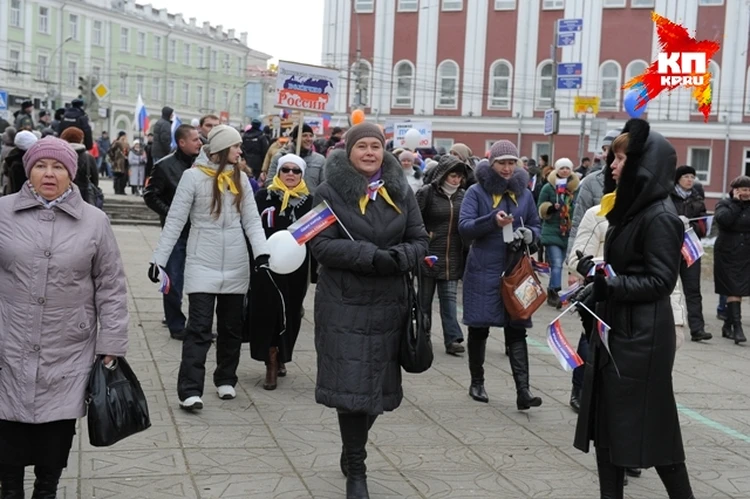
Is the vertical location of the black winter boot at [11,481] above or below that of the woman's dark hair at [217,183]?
below

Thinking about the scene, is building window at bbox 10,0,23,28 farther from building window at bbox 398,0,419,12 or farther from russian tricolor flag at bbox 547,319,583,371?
russian tricolor flag at bbox 547,319,583,371

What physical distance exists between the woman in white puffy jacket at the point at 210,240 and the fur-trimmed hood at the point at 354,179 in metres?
1.62

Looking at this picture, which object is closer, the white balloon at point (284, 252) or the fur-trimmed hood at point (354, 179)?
the fur-trimmed hood at point (354, 179)

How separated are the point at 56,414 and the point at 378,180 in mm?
2040

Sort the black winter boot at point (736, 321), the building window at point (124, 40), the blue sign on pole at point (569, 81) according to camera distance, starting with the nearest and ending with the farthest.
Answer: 1. the black winter boot at point (736, 321)
2. the blue sign on pole at point (569, 81)
3. the building window at point (124, 40)

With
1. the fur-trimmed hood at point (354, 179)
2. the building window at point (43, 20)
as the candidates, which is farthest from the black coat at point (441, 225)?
the building window at point (43, 20)

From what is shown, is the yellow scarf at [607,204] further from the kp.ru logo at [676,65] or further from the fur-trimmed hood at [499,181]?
the fur-trimmed hood at [499,181]

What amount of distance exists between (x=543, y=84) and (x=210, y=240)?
44.2 m

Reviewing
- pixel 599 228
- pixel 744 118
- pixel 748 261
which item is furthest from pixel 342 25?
Result: pixel 599 228

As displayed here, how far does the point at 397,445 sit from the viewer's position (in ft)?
21.1

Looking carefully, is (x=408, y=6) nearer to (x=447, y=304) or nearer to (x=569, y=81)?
(x=569, y=81)

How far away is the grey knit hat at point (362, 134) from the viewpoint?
5.46 metres

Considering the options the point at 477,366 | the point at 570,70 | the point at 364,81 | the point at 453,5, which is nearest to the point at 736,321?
the point at 477,366

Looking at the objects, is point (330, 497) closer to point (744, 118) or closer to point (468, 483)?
point (468, 483)
